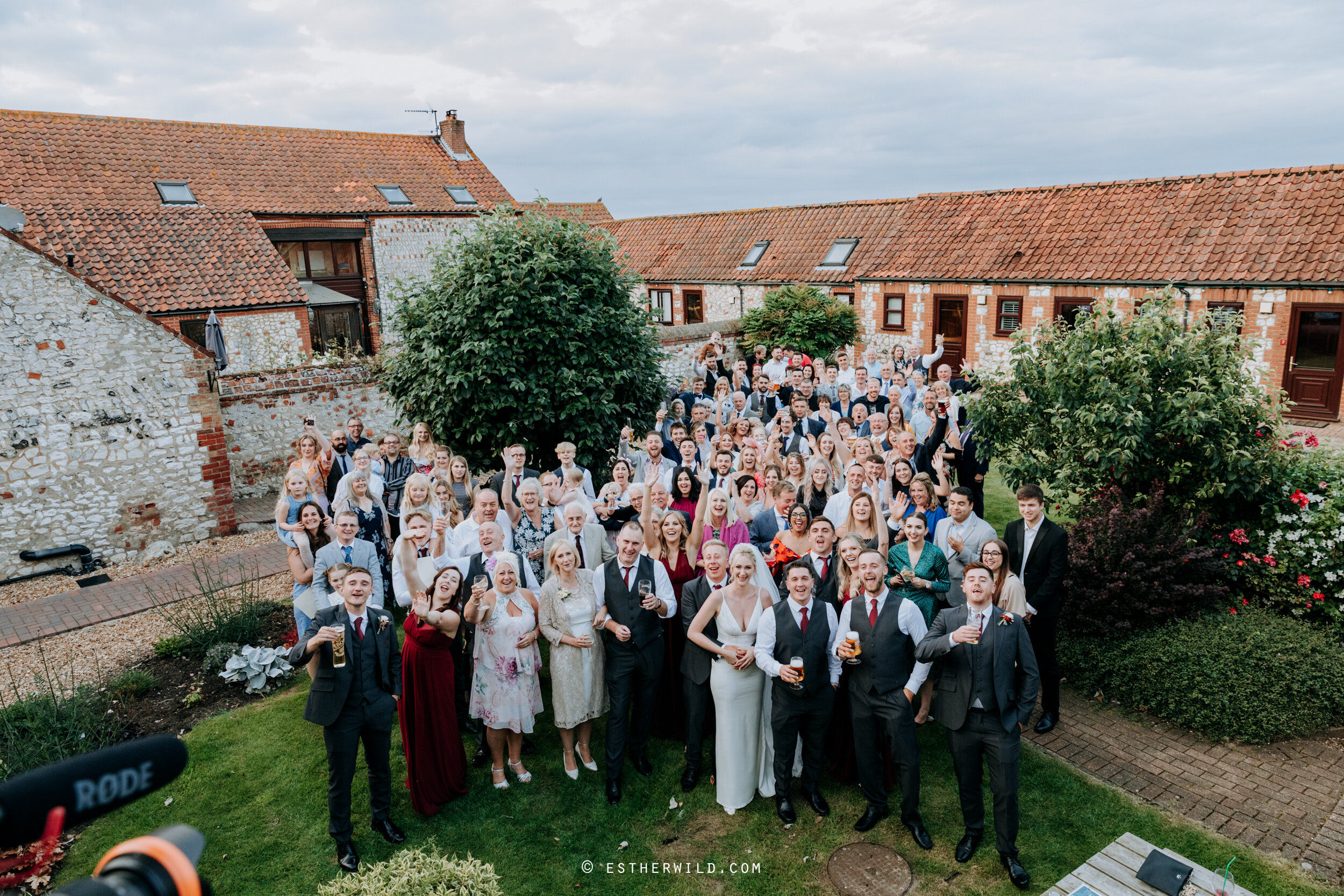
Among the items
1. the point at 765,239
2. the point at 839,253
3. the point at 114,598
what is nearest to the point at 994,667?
the point at 114,598

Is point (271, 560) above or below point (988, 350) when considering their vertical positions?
below

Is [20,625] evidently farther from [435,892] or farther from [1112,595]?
[1112,595]

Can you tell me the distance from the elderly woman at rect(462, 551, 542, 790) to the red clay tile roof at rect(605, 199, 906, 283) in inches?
772

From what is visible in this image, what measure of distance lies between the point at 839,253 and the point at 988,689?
2186 cm

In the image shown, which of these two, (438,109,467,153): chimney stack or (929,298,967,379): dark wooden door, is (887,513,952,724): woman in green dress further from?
(438,109,467,153): chimney stack

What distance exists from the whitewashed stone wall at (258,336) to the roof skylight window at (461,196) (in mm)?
9793

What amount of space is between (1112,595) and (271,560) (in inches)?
407

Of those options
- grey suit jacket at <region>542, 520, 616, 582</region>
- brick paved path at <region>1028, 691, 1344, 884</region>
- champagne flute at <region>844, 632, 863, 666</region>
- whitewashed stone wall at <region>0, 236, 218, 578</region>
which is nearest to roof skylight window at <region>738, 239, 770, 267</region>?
whitewashed stone wall at <region>0, 236, 218, 578</region>

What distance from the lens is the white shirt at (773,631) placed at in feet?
17.9

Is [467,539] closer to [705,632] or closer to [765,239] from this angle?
[705,632]

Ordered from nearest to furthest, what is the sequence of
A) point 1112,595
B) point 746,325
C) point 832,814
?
1. point 832,814
2. point 1112,595
3. point 746,325

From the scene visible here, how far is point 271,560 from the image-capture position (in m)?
11.1

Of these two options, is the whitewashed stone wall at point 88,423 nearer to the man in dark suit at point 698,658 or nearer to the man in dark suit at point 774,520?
the man in dark suit at point 774,520

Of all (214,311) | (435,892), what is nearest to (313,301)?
(214,311)
